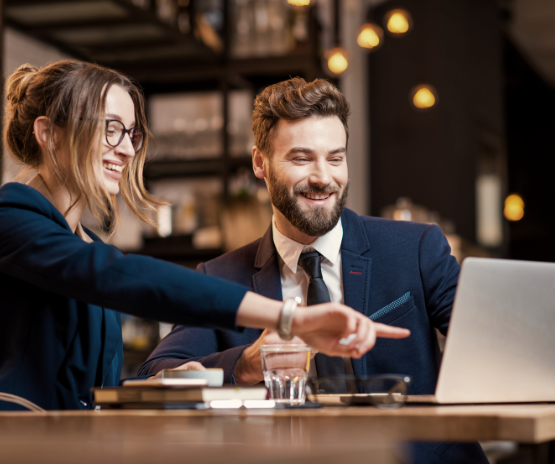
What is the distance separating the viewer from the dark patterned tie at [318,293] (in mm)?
1635

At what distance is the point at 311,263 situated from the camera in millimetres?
1776

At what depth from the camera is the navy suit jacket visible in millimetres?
1707

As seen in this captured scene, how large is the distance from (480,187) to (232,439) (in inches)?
236

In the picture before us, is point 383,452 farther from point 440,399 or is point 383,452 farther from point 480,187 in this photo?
point 480,187

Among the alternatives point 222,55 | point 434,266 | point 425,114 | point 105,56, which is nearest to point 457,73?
point 425,114

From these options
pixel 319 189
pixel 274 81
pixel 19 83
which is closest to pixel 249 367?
pixel 319 189

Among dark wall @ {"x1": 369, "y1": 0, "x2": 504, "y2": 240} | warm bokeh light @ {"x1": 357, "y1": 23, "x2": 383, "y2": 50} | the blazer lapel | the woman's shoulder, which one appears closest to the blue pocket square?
the blazer lapel

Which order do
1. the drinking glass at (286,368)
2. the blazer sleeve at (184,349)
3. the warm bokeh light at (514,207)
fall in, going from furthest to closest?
the warm bokeh light at (514,207), the blazer sleeve at (184,349), the drinking glass at (286,368)

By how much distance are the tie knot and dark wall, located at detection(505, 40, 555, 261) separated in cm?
965

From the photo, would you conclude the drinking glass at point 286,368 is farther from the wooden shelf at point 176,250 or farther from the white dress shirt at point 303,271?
the wooden shelf at point 176,250

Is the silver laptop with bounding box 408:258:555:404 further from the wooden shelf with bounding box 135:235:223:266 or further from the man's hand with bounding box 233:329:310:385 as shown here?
the wooden shelf with bounding box 135:235:223:266

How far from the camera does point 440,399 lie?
1.10 m

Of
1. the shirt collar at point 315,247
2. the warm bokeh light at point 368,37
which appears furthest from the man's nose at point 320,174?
the warm bokeh light at point 368,37

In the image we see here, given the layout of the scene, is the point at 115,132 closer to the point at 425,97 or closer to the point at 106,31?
the point at 106,31
